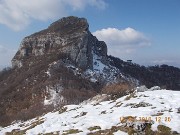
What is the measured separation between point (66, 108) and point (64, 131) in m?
19.7

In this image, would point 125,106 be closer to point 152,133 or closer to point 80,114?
point 80,114

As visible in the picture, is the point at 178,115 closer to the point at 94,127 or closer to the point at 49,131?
the point at 94,127

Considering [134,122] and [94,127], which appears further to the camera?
[94,127]

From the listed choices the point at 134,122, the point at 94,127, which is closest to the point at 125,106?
the point at 94,127

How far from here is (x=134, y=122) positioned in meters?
31.6

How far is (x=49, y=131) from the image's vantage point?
42656mm

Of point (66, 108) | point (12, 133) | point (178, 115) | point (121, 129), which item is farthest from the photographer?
point (66, 108)

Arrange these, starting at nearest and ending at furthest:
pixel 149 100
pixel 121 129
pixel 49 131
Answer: pixel 121 129, pixel 49 131, pixel 149 100

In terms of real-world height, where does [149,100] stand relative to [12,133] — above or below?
above

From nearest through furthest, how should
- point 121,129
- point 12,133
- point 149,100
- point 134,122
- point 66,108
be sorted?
1. point 134,122
2. point 121,129
3. point 149,100
4. point 12,133
5. point 66,108

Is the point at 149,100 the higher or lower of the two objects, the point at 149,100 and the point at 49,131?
the higher

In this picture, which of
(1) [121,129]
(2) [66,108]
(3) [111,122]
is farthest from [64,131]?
(2) [66,108]

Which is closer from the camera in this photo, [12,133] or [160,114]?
[160,114]

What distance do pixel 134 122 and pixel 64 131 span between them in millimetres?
11369
